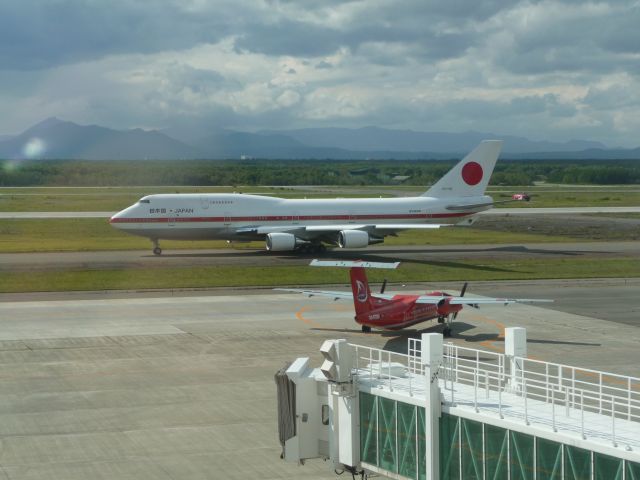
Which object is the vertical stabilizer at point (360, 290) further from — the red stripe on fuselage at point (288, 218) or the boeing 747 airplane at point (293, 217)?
the red stripe on fuselage at point (288, 218)

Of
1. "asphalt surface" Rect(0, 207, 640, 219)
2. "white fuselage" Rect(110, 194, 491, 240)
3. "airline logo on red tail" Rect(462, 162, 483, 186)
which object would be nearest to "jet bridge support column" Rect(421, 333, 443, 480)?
"white fuselage" Rect(110, 194, 491, 240)

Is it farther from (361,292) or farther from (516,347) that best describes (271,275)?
(516,347)

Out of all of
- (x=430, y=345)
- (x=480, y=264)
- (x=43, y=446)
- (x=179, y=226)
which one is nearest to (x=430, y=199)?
→ (x=480, y=264)

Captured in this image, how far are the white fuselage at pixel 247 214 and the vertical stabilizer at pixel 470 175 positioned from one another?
37.9 inches

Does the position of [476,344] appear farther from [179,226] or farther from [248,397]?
[179,226]

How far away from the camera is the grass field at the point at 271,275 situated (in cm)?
6128

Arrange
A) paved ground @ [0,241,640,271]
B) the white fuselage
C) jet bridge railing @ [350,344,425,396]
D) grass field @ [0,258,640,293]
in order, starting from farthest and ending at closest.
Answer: the white fuselage → paved ground @ [0,241,640,271] → grass field @ [0,258,640,293] → jet bridge railing @ [350,344,425,396]

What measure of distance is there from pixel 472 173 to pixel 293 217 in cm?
1544

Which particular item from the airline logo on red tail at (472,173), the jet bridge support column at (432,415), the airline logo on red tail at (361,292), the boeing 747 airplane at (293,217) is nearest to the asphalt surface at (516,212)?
the airline logo on red tail at (472,173)

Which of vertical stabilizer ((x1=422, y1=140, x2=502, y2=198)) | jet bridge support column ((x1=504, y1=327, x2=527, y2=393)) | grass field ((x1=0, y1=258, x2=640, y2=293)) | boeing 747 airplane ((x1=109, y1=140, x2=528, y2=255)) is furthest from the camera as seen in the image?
vertical stabilizer ((x1=422, y1=140, x2=502, y2=198))

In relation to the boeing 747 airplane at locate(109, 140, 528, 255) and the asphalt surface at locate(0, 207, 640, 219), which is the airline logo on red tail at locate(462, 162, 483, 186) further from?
the asphalt surface at locate(0, 207, 640, 219)

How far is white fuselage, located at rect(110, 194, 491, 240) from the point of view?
75250 millimetres

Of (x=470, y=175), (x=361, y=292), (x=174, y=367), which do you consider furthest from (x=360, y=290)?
(x=470, y=175)

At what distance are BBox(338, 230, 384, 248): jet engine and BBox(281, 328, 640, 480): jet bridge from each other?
5172 cm
